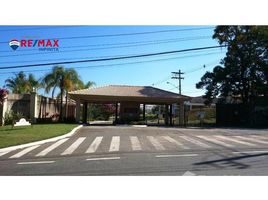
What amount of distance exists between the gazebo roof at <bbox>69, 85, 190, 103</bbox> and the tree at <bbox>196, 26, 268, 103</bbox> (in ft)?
14.4

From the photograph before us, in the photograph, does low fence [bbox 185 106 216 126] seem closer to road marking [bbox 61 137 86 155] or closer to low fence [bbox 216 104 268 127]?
low fence [bbox 216 104 268 127]

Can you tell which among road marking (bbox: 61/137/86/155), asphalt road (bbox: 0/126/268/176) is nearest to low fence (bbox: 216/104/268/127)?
asphalt road (bbox: 0/126/268/176)

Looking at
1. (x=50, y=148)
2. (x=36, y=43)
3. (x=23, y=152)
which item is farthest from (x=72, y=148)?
(x=36, y=43)

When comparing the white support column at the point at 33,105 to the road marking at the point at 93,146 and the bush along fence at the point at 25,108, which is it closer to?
the bush along fence at the point at 25,108

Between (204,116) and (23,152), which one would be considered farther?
(204,116)

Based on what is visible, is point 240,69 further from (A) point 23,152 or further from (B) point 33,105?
(A) point 23,152

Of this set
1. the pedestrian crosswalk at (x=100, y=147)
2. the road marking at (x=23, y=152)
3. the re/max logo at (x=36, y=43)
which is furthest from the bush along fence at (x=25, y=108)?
the re/max logo at (x=36, y=43)

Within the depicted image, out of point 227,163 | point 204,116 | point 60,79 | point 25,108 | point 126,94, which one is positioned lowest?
point 227,163

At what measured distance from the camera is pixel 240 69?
114 ft

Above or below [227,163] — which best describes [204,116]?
above

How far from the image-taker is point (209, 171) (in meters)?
9.73

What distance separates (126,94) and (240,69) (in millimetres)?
9795
